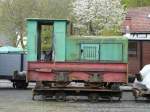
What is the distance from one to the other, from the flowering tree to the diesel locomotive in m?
37.0

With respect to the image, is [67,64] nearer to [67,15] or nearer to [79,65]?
[79,65]

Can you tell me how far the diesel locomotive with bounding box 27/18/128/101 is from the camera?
23.4 meters

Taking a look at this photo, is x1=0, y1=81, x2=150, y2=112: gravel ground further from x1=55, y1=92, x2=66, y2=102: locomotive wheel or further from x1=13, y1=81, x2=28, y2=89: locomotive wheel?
x1=13, y1=81, x2=28, y2=89: locomotive wheel

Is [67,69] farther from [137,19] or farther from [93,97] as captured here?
[137,19]

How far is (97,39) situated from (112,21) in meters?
38.3

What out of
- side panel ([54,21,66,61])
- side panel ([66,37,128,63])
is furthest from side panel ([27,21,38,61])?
side panel ([66,37,128,63])

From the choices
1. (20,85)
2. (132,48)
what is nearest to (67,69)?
(132,48)

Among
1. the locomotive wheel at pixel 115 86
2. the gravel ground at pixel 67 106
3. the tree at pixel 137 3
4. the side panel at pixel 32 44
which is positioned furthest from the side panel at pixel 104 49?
the tree at pixel 137 3

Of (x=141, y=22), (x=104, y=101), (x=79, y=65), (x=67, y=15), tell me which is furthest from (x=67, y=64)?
(x=67, y=15)

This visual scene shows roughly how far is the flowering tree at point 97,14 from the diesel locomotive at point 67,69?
121 ft

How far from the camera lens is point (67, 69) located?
2345 cm

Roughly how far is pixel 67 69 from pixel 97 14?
3898 cm

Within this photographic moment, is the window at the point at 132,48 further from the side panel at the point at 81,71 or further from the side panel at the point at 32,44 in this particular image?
the side panel at the point at 32,44

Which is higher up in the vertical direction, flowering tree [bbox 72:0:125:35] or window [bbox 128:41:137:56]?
flowering tree [bbox 72:0:125:35]
